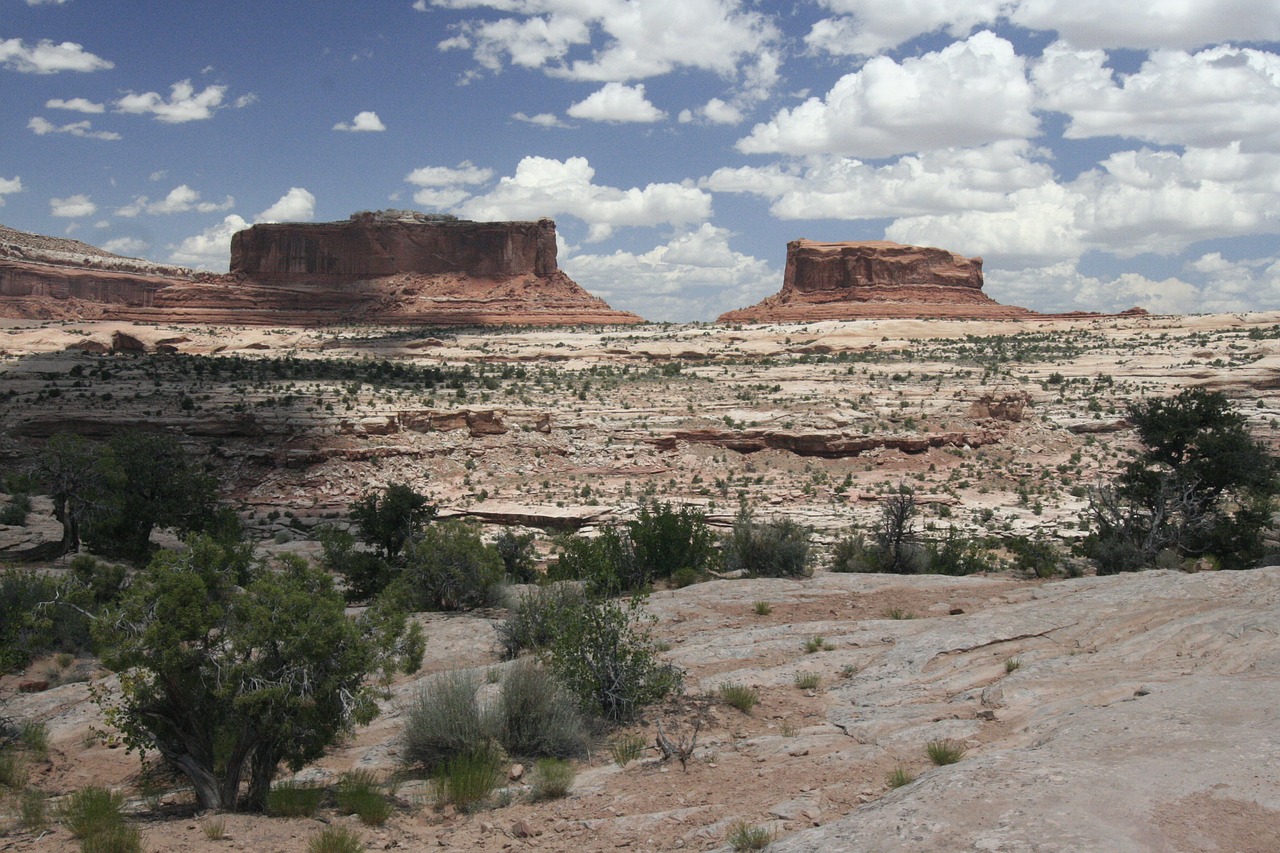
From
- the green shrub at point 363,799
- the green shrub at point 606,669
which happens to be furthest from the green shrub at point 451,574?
the green shrub at point 363,799

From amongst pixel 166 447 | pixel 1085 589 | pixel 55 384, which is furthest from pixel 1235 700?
pixel 55 384

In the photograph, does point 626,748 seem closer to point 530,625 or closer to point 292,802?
point 292,802

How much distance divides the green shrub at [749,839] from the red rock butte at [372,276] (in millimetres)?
79183

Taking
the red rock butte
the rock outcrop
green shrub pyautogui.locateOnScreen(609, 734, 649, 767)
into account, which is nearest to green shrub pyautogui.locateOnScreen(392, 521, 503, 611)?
green shrub pyautogui.locateOnScreen(609, 734, 649, 767)

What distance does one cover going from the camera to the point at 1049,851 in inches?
181

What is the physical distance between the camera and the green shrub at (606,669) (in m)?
8.98

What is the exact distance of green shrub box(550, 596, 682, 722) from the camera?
8.98 m

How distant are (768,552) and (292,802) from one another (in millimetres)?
10690

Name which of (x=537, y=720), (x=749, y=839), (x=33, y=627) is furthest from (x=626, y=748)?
(x=33, y=627)

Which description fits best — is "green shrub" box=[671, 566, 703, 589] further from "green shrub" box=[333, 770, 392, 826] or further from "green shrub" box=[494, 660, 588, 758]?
"green shrub" box=[333, 770, 392, 826]

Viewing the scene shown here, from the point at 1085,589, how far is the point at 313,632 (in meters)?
9.47

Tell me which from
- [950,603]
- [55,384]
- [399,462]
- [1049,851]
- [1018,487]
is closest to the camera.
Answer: [1049,851]

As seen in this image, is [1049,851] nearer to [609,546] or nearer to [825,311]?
[609,546]

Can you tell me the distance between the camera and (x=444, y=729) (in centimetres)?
810
